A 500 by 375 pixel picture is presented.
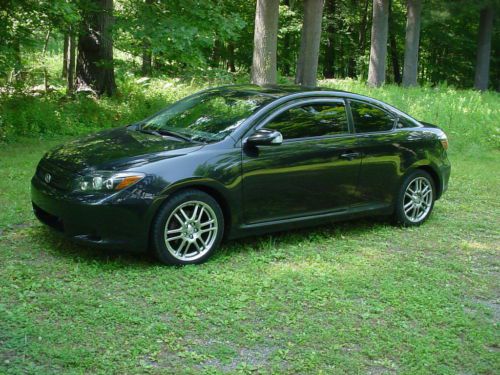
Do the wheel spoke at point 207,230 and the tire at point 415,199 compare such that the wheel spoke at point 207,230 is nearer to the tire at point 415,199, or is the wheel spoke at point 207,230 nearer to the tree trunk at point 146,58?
the tire at point 415,199

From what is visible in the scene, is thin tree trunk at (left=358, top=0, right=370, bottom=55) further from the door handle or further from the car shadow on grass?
the door handle

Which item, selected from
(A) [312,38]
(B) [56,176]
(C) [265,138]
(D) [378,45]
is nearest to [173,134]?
(C) [265,138]

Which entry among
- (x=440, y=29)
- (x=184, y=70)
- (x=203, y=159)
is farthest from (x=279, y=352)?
(x=440, y=29)

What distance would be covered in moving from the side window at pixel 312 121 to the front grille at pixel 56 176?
2.03 m

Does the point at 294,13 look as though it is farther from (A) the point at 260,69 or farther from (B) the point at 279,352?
(B) the point at 279,352

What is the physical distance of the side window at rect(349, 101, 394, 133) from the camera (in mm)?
7301

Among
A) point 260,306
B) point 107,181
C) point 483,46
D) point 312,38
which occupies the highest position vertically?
point 483,46

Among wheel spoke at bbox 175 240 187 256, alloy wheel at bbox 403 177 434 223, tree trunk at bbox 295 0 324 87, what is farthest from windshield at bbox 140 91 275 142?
tree trunk at bbox 295 0 324 87

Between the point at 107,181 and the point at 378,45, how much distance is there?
73.3 ft

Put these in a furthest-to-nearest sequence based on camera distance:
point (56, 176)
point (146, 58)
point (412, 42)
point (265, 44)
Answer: point (412, 42) < point (146, 58) < point (265, 44) < point (56, 176)

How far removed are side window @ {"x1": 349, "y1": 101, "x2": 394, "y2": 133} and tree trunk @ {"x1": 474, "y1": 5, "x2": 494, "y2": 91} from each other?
24068 mm

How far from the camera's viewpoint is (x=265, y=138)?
246 inches

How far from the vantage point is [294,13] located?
110 ft

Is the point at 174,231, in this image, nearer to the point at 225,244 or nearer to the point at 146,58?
the point at 225,244
